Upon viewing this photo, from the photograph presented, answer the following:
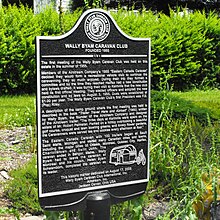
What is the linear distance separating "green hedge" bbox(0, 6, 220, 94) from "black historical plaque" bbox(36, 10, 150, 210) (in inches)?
314

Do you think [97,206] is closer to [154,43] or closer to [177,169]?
[177,169]

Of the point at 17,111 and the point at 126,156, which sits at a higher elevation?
the point at 126,156

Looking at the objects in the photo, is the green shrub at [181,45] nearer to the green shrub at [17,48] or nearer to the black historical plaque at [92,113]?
the green shrub at [17,48]

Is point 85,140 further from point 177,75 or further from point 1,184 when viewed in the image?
point 177,75

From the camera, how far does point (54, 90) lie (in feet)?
10.4

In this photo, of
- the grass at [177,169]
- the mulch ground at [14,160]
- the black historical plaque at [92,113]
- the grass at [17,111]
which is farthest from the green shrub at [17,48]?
the black historical plaque at [92,113]

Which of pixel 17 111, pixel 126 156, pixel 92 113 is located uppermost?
pixel 92 113

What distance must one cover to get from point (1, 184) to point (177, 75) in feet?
30.7

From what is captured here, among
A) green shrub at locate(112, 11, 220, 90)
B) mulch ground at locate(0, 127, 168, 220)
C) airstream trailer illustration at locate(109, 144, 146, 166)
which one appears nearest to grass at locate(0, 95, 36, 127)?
mulch ground at locate(0, 127, 168, 220)

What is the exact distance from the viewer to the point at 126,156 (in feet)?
11.5

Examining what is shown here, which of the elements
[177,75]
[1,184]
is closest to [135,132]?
[1,184]

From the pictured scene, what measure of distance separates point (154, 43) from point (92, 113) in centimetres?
1035

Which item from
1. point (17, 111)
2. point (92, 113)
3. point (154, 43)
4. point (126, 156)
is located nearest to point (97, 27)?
point (92, 113)

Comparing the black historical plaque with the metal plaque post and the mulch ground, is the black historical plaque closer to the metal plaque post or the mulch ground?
the metal plaque post
